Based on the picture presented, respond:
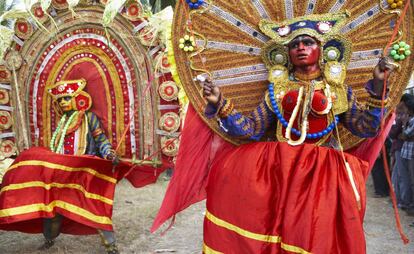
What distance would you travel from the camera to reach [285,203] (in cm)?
241

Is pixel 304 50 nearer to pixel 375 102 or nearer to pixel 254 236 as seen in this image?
pixel 375 102

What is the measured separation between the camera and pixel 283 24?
2.71 m

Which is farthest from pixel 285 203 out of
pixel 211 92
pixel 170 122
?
pixel 170 122

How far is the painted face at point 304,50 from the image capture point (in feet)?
8.43

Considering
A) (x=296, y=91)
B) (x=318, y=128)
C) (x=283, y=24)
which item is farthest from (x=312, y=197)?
(x=283, y=24)

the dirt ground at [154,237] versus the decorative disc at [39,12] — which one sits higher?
the decorative disc at [39,12]

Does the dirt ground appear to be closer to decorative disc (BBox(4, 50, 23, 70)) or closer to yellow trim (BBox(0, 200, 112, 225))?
yellow trim (BBox(0, 200, 112, 225))

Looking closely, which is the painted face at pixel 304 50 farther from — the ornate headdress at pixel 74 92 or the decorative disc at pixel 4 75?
the decorative disc at pixel 4 75

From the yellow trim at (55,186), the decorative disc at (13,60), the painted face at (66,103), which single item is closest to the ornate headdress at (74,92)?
the painted face at (66,103)

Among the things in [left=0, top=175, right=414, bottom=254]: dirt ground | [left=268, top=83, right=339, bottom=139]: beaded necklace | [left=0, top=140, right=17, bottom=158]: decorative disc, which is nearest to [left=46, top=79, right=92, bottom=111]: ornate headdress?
[left=0, top=140, right=17, bottom=158]: decorative disc

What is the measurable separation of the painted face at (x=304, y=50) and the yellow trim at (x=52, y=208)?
2539 mm

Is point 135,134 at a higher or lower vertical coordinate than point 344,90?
lower

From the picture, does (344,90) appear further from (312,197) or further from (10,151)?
(10,151)

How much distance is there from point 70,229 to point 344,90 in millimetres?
3321
